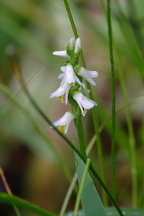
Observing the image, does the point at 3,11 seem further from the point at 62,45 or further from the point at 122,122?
the point at 122,122

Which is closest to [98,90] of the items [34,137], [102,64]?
[102,64]

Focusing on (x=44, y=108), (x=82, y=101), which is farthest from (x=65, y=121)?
(x=44, y=108)

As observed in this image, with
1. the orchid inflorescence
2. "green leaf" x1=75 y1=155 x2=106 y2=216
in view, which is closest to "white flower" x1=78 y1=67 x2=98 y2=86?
the orchid inflorescence

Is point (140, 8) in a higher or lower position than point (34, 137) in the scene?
higher

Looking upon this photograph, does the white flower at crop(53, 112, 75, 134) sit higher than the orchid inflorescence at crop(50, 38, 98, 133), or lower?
lower

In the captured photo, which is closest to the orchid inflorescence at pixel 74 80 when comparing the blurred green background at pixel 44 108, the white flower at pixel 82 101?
the white flower at pixel 82 101

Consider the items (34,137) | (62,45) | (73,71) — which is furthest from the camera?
(62,45)

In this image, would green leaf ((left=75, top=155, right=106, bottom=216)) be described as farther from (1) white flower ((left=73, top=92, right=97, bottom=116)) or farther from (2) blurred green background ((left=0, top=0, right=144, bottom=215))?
(2) blurred green background ((left=0, top=0, right=144, bottom=215))

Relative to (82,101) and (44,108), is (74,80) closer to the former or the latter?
(82,101)
